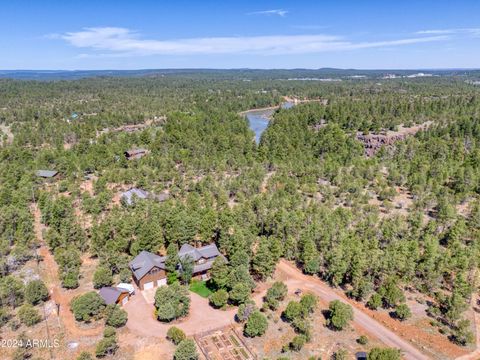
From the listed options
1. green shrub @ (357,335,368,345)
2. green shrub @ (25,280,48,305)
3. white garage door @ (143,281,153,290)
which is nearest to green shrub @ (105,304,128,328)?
white garage door @ (143,281,153,290)

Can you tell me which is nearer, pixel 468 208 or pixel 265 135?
pixel 468 208

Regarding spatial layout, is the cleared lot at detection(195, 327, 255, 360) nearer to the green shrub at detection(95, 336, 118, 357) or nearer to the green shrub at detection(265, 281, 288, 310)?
the green shrub at detection(265, 281, 288, 310)

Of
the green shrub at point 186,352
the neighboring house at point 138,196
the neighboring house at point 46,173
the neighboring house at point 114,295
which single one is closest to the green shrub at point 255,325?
the green shrub at point 186,352

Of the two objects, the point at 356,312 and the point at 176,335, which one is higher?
the point at 176,335

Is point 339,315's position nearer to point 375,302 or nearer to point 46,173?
point 375,302

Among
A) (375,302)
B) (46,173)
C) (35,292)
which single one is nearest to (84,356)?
(35,292)

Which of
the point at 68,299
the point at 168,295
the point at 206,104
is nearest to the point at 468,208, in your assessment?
the point at 168,295

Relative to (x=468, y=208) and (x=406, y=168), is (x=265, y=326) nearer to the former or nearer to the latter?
(x=468, y=208)
